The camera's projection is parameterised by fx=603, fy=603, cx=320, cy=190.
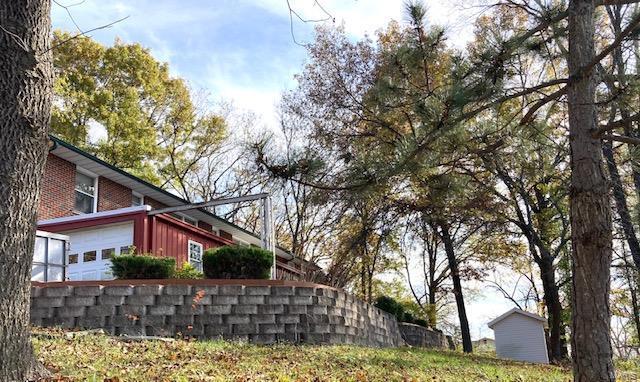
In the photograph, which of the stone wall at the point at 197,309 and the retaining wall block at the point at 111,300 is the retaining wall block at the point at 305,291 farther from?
the retaining wall block at the point at 111,300

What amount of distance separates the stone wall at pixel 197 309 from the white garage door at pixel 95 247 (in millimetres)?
4733

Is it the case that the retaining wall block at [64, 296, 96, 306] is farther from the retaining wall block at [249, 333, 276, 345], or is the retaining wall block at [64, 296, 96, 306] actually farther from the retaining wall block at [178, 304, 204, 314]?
the retaining wall block at [249, 333, 276, 345]

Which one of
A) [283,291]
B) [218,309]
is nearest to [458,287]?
[283,291]

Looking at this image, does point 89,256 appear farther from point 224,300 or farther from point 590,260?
point 590,260

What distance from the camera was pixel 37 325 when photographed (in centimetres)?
905

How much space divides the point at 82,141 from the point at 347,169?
18.9 metres

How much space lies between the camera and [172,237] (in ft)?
50.7

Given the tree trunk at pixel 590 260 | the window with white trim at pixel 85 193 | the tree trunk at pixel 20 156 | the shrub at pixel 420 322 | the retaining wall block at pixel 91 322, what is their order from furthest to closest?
1. the shrub at pixel 420 322
2. the window with white trim at pixel 85 193
3. the retaining wall block at pixel 91 322
4. the tree trunk at pixel 590 260
5. the tree trunk at pixel 20 156

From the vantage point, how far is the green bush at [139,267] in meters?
10.4

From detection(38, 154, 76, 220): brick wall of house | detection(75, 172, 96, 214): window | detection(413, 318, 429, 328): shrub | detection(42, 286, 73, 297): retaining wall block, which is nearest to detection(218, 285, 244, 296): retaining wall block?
detection(42, 286, 73, 297): retaining wall block

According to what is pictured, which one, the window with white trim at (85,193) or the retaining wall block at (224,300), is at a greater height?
the window with white trim at (85,193)

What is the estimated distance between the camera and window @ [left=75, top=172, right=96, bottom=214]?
639 inches

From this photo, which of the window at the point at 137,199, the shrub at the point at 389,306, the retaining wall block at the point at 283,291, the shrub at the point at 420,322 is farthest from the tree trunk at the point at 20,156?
the shrub at the point at 420,322

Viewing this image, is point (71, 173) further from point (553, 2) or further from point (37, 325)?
point (553, 2)
